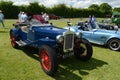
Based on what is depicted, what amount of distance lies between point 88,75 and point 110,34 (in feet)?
13.5

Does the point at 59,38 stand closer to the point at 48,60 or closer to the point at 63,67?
the point at 48,60

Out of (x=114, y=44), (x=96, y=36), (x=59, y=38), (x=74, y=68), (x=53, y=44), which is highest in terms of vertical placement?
(x=59, y=38)

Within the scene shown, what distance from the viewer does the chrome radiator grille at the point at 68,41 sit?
20.0 feet

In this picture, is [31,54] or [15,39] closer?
[31,54]

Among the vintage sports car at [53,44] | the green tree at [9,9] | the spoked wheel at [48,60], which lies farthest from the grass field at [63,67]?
the green tree at [9,9]

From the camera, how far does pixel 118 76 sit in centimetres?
569

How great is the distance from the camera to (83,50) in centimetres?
693

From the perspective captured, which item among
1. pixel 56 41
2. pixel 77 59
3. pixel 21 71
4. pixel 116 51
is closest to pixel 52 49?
pixel 56 41

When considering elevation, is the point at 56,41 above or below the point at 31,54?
above

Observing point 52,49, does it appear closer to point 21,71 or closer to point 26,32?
point 21,71

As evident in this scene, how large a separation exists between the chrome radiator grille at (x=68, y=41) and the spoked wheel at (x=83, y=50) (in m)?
0.39

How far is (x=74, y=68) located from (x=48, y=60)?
109 cm

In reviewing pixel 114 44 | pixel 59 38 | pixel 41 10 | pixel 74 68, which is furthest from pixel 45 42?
pixel 41 10

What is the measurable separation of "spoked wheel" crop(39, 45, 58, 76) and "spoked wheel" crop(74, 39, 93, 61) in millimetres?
1335
